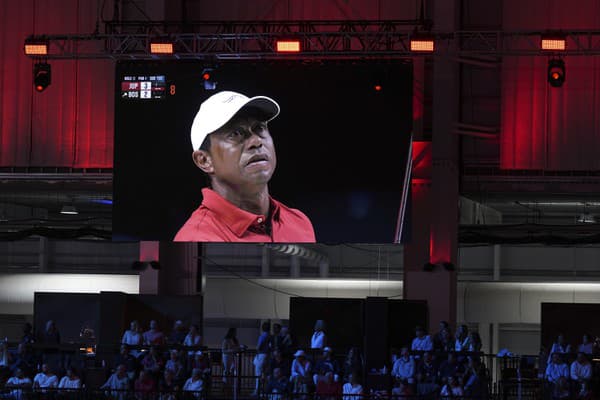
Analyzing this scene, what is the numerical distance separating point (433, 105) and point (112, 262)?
1651cm

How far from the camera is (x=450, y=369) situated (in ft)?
64.0

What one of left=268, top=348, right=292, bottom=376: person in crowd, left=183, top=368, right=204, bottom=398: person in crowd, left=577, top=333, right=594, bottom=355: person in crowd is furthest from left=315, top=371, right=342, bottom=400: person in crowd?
left=577, top=333, right=594, bottom=355: person in crowd

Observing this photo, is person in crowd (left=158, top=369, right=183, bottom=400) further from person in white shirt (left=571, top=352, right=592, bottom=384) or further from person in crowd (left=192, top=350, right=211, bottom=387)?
person in white shirt (left=571, top=352, right=592, bottom=384)

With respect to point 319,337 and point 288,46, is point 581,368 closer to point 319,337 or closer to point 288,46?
point 319,337

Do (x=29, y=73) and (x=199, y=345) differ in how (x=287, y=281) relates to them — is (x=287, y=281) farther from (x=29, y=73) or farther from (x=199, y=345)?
(x=199, y=345)

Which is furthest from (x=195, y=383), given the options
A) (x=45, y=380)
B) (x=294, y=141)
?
(x=294, y=141)

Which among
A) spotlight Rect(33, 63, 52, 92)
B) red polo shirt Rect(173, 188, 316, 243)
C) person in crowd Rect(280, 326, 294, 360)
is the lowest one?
person in crowd Rect(280, 326, 294, 360)

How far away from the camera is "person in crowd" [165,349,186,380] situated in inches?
776

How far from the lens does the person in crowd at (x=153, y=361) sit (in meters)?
20.0

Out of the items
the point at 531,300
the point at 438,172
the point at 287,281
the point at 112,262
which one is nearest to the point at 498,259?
the point at 531,300

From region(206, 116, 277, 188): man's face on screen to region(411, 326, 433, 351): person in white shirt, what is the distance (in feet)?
15.0

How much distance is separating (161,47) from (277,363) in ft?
22.7

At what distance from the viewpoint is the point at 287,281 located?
35688 mm

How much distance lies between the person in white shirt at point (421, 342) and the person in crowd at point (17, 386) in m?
7.24
